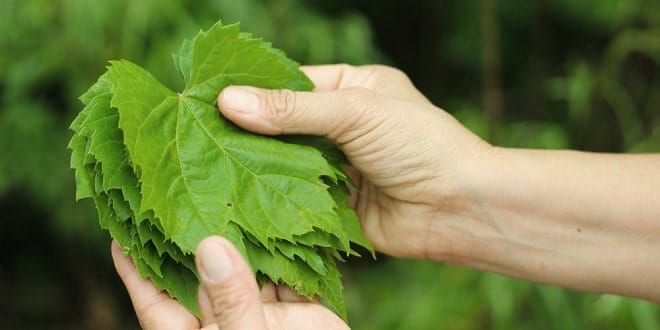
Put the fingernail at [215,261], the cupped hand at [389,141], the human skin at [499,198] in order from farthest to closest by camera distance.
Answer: the human skin at [499,198], the cupped hand at [389,141], the fingernail at [215,261]

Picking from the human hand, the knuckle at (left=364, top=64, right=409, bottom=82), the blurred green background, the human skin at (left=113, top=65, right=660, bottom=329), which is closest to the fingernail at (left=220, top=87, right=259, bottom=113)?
the human skin at (left=113, top=65, right=660, bottom=329)

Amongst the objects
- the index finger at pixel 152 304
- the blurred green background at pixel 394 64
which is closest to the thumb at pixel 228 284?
the index finger at pixel 152 304

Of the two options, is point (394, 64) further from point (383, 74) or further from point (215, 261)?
point (215, 261)

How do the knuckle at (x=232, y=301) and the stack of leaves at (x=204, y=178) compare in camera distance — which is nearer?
the knuckle at (x=232, y=301)

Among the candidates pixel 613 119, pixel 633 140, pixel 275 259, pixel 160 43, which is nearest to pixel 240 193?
pixel 275 259

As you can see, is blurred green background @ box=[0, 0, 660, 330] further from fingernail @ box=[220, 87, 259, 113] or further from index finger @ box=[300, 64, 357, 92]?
fingernail @ box=[220, 87, 259, 113]

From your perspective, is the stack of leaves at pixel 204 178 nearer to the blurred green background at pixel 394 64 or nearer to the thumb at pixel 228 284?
the thumb at pixel 228 284

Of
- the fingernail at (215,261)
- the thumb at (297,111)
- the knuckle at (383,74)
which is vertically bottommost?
the fingernail at (215,261)
